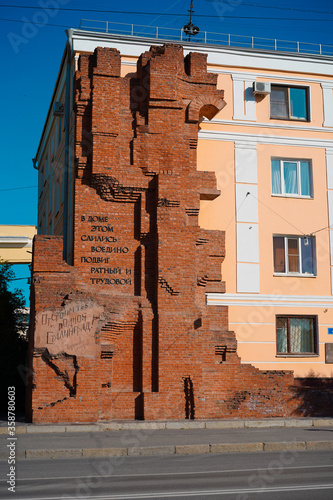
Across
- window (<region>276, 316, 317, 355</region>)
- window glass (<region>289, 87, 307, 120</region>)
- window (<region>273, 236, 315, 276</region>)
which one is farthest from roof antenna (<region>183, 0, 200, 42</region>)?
window (<region>276, 316, 317, 355</region>)

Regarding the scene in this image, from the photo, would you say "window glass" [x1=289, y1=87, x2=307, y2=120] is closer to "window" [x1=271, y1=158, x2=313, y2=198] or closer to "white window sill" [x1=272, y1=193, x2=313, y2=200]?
"window" [x1=271, y1=158, x2=313, y2=198]

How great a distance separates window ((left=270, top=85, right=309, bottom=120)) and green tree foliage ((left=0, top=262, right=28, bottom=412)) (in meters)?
11.1

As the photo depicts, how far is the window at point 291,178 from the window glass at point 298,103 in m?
1.64

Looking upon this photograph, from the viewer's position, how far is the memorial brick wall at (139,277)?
15.9 meters

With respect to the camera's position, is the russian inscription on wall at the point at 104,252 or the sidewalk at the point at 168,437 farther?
the russian inscription on wall at the point at 104,252

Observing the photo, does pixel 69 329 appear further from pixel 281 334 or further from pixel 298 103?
pixel 298 103

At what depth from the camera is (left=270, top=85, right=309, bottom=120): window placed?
21984 millimetres

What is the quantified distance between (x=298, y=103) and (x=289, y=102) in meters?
0.36

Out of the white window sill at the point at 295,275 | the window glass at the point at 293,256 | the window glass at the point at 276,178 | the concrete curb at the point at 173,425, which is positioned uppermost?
the window glass at the point at 276,178

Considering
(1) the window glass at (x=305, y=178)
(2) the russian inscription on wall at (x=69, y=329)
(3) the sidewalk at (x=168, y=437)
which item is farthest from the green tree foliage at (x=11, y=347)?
(1) the window glass at (x=305, y=178)

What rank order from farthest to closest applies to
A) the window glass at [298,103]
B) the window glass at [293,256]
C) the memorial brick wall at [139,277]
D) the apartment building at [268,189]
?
the window glass at [298,103]
the window glass at [293,256]
the apartment building at [268,189]
the memorial brick wall at [139,277]

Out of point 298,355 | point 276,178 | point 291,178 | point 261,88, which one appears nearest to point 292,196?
point 291,178

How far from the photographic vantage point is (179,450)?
12.0 m

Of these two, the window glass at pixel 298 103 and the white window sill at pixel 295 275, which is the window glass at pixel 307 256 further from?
the window glass at pixel 298 103
